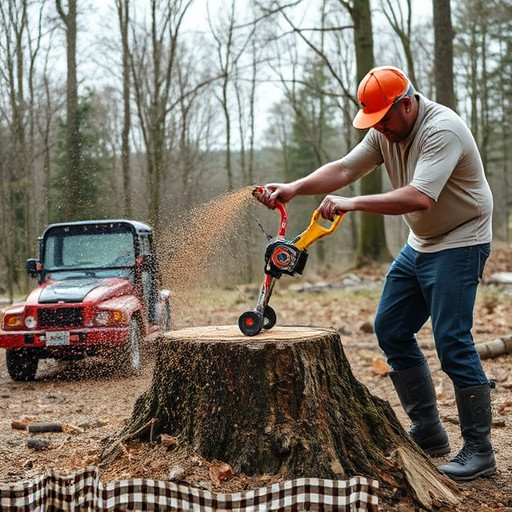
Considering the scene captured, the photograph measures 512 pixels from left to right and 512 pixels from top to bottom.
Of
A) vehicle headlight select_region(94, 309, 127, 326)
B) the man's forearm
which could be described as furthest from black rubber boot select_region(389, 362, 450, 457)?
vehicle headlight select_region(94, 309, 127, 326)

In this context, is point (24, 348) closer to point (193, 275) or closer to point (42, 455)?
point (193, 275)

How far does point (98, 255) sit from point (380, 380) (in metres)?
3.46

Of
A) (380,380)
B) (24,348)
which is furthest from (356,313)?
(24,348)

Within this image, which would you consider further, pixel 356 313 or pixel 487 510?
pixel 356 313

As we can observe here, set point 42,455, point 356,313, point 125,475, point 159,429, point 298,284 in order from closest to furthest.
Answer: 1. point 125,475
2. point 159,429
3. point 42,455
4. point 356,313
5. point 298,284

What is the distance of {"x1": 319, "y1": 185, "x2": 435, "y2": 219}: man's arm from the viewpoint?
3293 mm

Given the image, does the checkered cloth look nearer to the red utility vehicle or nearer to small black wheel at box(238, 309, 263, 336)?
small black wheel at box(238, 309, 263, 336)

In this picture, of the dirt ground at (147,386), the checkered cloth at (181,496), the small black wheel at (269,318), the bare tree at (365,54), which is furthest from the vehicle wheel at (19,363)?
the bare tree at (365,54)

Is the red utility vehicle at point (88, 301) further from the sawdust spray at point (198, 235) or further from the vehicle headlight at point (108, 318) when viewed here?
the sawdust spray at point (198, 235)

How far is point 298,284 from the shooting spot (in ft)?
55.2

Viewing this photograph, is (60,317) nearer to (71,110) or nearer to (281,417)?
(281,417)

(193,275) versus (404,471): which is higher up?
(193,275)

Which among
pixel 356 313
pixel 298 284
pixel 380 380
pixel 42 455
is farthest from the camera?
pixel 298 284

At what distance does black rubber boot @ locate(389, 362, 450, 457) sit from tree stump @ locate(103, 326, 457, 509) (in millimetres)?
540
